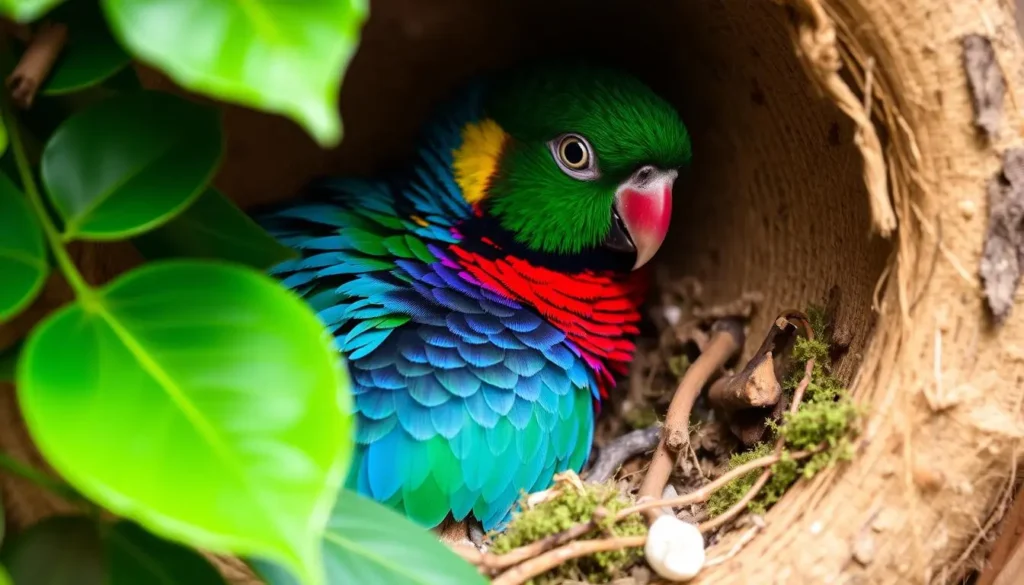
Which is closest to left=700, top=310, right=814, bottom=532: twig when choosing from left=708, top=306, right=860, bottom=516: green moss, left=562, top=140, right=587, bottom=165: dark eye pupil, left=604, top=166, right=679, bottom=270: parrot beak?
left=708, top=306, right=860, bottom=516: green moss

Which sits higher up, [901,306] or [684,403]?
[901,306]

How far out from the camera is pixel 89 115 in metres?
0.60

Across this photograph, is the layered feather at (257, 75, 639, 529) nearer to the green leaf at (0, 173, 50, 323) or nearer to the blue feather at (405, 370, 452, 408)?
the blue feather at (405, 370, 452, 408)

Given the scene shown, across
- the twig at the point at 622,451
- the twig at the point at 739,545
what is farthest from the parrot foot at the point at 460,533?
the twig at the point at 739,545

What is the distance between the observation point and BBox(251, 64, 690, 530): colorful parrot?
0.99m

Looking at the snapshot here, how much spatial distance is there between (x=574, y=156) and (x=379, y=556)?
78 centimetres

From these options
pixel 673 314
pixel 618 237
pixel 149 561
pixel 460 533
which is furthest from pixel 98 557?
pixel 673 314

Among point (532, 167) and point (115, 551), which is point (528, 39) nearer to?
point (532, 167)

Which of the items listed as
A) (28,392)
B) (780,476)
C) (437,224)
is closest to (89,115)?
(28,392)

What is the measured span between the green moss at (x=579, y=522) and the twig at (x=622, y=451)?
0.32 meters

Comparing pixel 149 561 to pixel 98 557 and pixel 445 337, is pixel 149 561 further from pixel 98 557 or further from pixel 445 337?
pixel 445 337

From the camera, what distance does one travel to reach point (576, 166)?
122cm

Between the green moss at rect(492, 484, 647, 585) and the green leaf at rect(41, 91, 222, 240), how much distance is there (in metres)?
0.51

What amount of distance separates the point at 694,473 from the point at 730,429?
89mm
